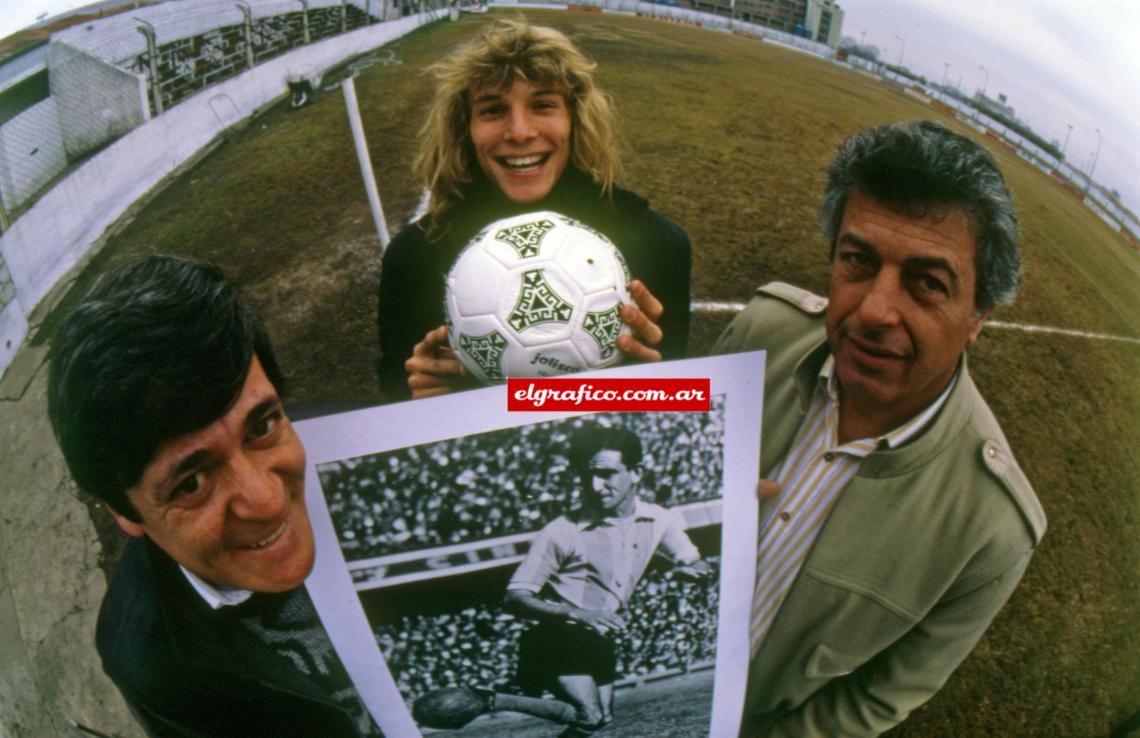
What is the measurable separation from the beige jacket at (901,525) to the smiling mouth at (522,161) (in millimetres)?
429

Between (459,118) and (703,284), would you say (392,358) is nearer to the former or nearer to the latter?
(459,118)

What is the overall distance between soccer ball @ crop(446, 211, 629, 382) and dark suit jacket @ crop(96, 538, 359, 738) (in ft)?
1.90

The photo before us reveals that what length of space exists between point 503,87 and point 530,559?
2.27ft

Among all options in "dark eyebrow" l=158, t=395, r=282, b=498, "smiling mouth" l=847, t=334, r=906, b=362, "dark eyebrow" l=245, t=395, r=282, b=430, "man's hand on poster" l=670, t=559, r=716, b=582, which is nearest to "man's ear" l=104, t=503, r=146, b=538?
"dark eyebrow" l=158, t=395, r=282, b=498

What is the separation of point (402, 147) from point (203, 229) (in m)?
0.32

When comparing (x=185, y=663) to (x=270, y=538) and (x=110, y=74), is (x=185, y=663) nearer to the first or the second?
(x=270, y=538)

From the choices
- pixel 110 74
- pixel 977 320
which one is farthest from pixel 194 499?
pixel 977 320

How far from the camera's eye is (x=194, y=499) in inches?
35.6

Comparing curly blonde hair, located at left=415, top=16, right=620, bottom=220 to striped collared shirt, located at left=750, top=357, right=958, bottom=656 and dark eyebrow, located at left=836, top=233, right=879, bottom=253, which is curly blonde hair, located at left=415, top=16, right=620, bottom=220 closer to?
dark eyebrow, located at left=836, top=233, right=879, bottom=253

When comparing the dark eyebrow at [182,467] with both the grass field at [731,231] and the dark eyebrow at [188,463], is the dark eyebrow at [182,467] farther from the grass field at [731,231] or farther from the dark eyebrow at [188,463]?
the grass field at [731,231]

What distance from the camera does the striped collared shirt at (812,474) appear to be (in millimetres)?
1162

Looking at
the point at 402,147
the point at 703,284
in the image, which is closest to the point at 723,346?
the point at 703,284

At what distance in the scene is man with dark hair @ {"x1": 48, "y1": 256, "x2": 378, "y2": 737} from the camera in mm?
827

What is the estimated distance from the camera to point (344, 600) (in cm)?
111
